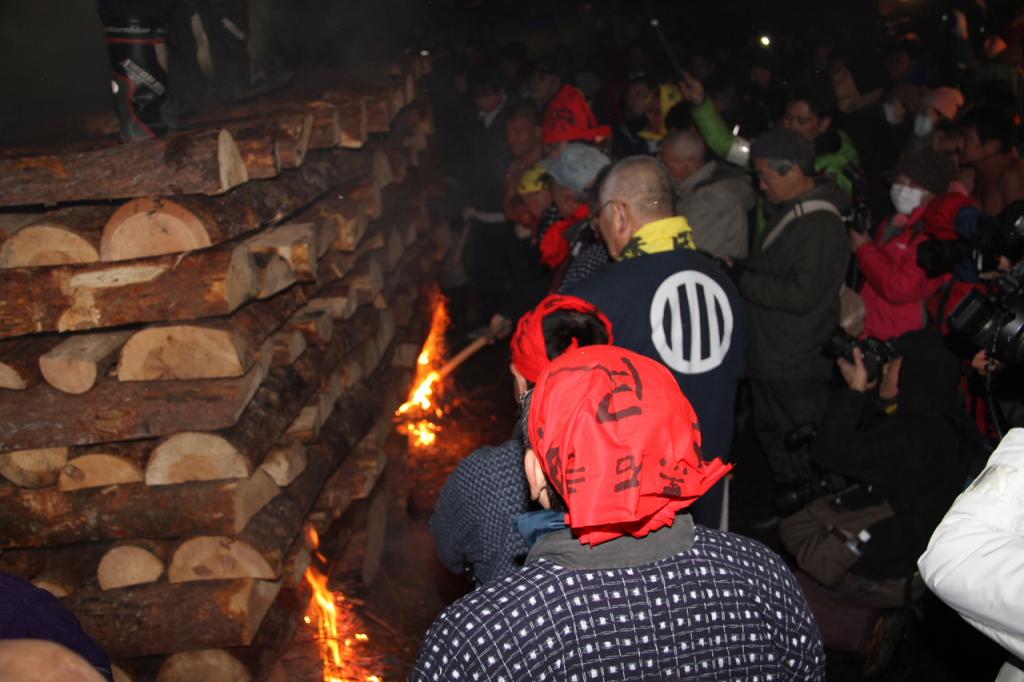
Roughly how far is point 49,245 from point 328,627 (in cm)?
261

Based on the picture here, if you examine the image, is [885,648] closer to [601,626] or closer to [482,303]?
[601,626]

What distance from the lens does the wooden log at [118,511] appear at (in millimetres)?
3609

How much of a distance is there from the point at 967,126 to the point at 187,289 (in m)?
5.67

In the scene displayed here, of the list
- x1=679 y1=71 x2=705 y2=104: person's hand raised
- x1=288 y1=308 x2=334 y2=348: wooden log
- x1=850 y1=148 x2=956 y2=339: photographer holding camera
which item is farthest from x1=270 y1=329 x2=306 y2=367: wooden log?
x1=679 y1=71 x2=705 y2=104: person's hand raised

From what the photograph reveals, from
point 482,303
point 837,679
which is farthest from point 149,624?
point 482,303

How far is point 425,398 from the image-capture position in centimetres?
715

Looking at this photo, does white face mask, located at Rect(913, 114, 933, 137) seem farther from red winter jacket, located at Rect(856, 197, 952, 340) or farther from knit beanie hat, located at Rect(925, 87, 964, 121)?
red winter jacket, located at Rect(856, 197, 952, 340)

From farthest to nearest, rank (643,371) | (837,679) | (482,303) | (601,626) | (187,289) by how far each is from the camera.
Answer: (482,303)
(837,679)
(187,289)
(643,371)
(601,626)

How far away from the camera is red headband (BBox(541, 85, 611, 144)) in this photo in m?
7.49

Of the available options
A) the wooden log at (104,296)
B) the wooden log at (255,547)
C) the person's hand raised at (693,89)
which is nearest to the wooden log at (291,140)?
the wooden log at (104,296)

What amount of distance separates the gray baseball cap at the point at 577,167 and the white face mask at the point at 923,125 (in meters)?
3.88

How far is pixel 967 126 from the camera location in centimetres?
554

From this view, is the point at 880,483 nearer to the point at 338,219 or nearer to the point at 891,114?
the point at 338,219

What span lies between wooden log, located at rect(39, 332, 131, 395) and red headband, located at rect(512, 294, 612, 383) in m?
2.07
